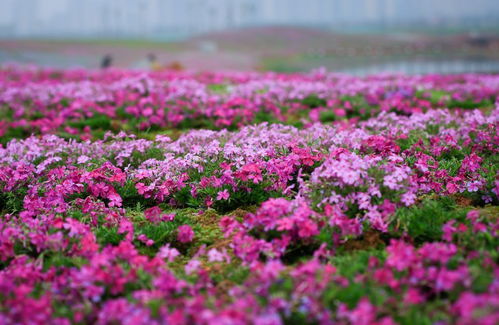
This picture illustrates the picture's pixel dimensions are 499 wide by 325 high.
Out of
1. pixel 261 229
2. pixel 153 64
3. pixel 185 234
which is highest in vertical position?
pixel 153 64

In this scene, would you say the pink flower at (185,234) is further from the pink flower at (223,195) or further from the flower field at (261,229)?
the pink flower at (223,195)

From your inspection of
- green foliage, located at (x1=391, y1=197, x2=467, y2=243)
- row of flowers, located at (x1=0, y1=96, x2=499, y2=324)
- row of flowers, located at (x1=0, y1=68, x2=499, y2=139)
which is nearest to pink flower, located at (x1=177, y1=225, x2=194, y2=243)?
row of flowers, located at (x1=0, y1=96, x2=499, y2=324)

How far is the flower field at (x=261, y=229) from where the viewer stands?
127 inches

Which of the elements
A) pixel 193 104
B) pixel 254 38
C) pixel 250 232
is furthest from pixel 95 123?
pixel 254 38

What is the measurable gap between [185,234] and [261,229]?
738 millimetres

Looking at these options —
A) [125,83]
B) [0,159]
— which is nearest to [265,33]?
[125,83]

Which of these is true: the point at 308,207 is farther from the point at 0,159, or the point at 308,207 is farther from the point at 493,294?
the point at 0,159

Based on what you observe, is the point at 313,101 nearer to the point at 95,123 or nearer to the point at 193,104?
the point at 193,104

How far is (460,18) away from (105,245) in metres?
136

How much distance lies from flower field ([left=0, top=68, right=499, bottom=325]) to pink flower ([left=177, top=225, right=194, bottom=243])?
0.06 feet

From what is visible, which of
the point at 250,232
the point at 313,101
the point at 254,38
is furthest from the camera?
the point at 254,38

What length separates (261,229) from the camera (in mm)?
4465

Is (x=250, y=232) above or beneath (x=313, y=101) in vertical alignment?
beneath

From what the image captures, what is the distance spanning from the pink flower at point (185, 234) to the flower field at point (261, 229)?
0.7 inches
